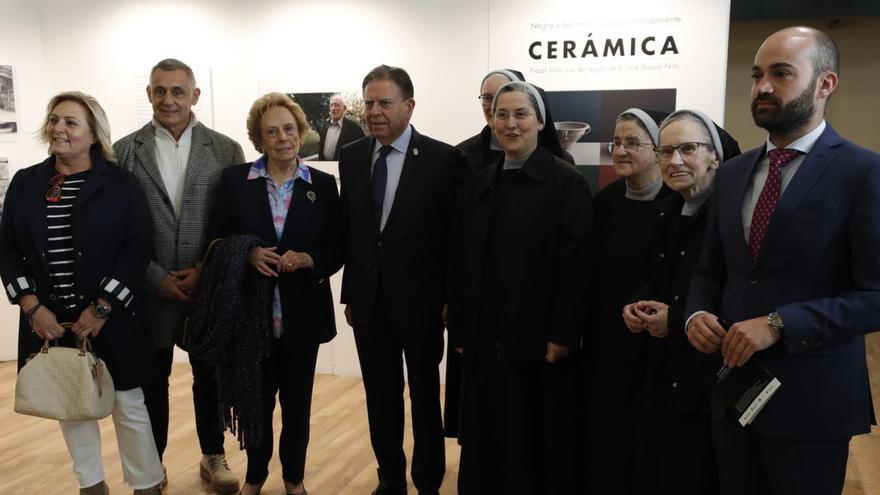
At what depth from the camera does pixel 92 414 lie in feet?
9.43

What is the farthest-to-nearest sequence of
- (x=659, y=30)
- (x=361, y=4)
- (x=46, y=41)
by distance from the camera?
(x=46, y=41), (x=361, y=4), (x=659, y=30)

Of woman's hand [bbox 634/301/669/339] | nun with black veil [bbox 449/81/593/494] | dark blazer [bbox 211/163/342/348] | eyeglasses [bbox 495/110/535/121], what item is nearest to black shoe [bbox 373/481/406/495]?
nun with black veil [bbox 449/81/593/494]

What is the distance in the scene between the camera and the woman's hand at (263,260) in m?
3.00

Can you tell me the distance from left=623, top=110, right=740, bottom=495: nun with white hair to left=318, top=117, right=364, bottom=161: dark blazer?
130 inches

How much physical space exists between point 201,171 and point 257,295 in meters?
0.70

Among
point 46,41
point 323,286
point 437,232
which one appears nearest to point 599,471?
point 437,232

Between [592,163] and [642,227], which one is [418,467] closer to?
[642,227]

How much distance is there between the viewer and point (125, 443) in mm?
3102

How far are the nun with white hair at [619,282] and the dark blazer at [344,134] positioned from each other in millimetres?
2912

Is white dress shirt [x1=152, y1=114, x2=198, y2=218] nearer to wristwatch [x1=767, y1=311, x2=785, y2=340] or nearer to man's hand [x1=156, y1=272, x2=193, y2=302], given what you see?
man's hand [x1=156, y1=272, x2=193, y2=302]

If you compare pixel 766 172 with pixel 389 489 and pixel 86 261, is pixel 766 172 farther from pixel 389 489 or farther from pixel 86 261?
pixel 86 261

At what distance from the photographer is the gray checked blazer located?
10.7 ft

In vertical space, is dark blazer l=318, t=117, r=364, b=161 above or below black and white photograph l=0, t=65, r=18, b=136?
below

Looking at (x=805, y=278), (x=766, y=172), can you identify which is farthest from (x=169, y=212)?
(x=805, y=278)
